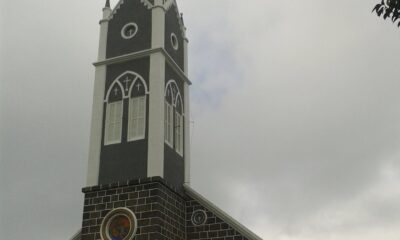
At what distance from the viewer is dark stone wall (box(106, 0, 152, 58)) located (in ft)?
67.5

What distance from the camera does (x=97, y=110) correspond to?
786 inches

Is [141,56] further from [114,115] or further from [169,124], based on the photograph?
[169,124]

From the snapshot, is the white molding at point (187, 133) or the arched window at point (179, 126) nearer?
the arched window at point (179, 126)

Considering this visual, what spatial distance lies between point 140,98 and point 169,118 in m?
1.39

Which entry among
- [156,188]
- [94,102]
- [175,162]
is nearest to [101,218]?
[156,188]

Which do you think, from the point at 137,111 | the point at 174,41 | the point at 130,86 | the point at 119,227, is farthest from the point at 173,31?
the point at 119,227

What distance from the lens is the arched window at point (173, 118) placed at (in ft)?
64.3

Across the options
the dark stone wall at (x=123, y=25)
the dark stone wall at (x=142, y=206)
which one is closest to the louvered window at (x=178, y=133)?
the dark stone wall at (x=142, y=206)

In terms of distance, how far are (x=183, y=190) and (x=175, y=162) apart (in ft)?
3.71

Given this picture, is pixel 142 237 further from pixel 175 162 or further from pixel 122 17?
pixel 122 17

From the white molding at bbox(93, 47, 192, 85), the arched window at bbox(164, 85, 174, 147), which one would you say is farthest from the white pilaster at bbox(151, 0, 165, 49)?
the arched window at bbox(164, 85, 174, 147)

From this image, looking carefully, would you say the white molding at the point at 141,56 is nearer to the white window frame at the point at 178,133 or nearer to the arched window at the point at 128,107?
the arched window at the point at 128,107

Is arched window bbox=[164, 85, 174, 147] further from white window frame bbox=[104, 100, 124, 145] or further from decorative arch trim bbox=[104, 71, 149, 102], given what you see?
white window frame bbox=[104, 100, 124, 145]

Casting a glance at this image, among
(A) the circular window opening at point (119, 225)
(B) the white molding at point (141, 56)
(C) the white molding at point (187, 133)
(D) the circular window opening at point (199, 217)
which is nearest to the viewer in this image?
(A) the circular window opening at point (119, 225)
